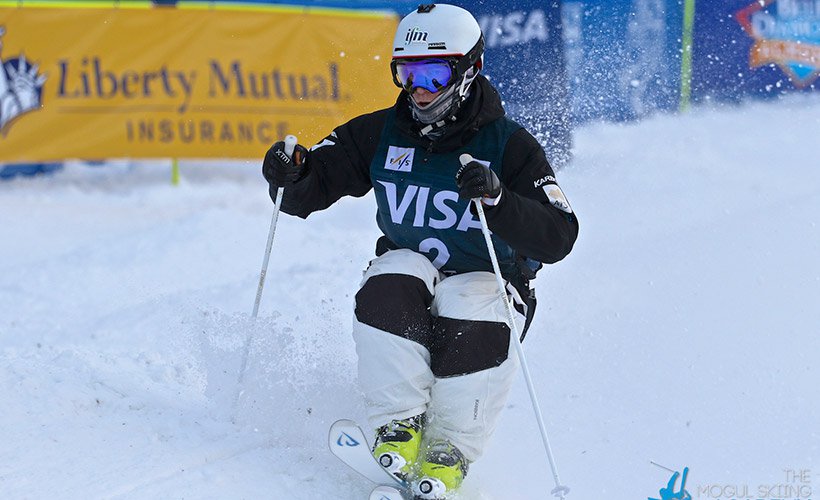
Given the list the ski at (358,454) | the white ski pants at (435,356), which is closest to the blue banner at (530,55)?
the white ski pants at (435,356)

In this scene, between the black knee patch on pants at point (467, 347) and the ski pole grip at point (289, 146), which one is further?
the ski pole grip at point (289, 146)

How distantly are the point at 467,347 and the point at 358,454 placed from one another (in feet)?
1.65

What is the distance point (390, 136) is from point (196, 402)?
4.37 feet

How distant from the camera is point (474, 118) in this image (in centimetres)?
383

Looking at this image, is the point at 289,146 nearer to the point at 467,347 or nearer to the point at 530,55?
the point at 467,347

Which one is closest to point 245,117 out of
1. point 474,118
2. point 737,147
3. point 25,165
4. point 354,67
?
point 354,67

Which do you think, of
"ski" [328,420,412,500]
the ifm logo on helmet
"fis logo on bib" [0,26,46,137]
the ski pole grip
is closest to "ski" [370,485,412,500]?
"ski" [328,420,412,500]

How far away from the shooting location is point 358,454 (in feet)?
11.4

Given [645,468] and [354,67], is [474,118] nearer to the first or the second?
[645,468]

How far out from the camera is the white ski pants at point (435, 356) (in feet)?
11.7

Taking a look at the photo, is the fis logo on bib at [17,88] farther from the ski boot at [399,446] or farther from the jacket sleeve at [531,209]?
the ski boot at [399,446]

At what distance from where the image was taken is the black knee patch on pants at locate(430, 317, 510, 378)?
3.54 m

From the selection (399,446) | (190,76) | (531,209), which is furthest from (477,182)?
(190,76)

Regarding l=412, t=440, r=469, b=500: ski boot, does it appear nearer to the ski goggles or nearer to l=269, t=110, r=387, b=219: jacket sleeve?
l=269, t=110, r=387, b=219: jacket sleeve
